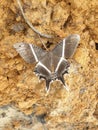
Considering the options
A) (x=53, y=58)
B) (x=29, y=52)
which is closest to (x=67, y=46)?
(x=53, y=58)

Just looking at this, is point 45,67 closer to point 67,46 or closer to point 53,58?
point 53,58

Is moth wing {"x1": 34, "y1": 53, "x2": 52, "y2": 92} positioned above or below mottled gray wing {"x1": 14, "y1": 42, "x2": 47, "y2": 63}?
below

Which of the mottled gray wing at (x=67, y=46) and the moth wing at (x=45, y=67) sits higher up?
the mottled gray wing at (x=67, y=46)

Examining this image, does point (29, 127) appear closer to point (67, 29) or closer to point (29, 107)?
point (29, 107)
